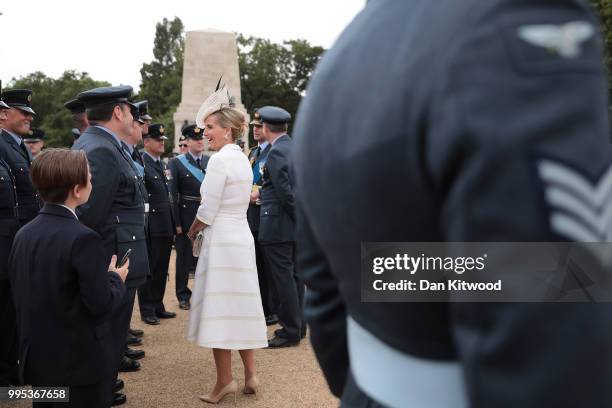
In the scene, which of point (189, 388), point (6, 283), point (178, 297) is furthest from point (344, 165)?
point (178, 297)

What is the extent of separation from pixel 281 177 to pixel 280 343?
5.26 feet

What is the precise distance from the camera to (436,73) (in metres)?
0.78

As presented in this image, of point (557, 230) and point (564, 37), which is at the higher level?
point (564, 37)

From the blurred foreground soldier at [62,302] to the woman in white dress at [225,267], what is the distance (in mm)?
1362

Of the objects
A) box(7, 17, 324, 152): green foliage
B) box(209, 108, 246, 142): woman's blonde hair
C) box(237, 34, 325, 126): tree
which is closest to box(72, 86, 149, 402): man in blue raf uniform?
box(209, 108, 246, 142): woman's blonde hair

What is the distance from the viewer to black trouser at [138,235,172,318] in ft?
23.9

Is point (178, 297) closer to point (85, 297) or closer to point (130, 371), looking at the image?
point (130, 371)

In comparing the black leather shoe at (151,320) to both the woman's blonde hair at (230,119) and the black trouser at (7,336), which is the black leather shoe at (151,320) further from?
the woman's blonde hair at (230,119)

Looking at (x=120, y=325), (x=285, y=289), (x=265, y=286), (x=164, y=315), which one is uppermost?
(x=120, y=325)

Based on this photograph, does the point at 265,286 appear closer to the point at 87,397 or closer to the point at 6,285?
the point at 6,285

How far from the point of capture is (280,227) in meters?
6.31

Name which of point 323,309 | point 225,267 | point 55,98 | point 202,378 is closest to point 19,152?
point 225,267

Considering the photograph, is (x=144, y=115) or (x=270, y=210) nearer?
(x=270, y=210)

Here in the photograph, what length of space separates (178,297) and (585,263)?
7761mm
